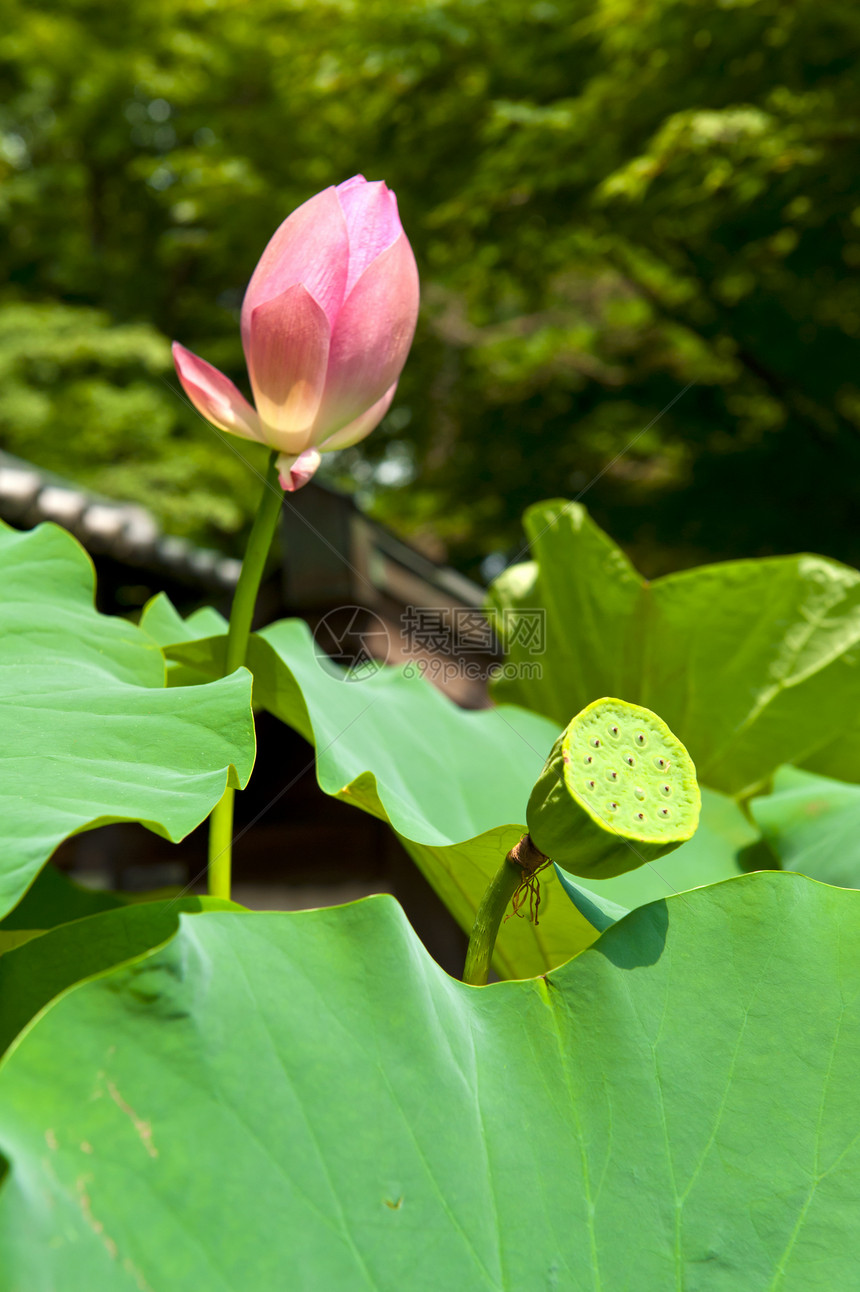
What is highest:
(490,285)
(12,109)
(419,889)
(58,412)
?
(12,109)

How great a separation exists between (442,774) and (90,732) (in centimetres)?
30

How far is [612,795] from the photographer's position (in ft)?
1.07

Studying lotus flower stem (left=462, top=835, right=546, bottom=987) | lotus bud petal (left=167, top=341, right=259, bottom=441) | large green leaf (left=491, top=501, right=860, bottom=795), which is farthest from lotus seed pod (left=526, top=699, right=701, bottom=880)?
large green leaf (left=491, top=501, right=860, bottom=795)

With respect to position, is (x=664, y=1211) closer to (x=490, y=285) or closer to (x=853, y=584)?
(x=853, y=584)

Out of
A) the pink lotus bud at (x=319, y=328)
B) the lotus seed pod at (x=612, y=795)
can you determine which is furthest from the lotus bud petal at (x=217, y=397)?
the lotus seed pod at (x=612, y=795)

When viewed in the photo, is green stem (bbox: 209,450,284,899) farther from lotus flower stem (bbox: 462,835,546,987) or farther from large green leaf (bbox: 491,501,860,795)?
large green leaf (bbox: 491,501,860,795)

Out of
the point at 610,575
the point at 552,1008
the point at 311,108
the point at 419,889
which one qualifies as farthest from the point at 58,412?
the point at 552,1008

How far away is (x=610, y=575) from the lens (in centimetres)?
84

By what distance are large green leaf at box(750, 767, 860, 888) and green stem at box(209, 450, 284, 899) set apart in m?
0.35

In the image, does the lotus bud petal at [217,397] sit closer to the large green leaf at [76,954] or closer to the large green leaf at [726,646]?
the large green leaf at [76,954]

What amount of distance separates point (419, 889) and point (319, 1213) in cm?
186

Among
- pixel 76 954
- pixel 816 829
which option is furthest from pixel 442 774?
pixel 76 954

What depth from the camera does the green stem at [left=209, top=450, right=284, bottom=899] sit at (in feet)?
1.47

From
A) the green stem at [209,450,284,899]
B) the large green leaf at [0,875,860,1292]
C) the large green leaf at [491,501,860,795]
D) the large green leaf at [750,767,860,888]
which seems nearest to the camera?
the large green leaf at [0,875,860,1292]
